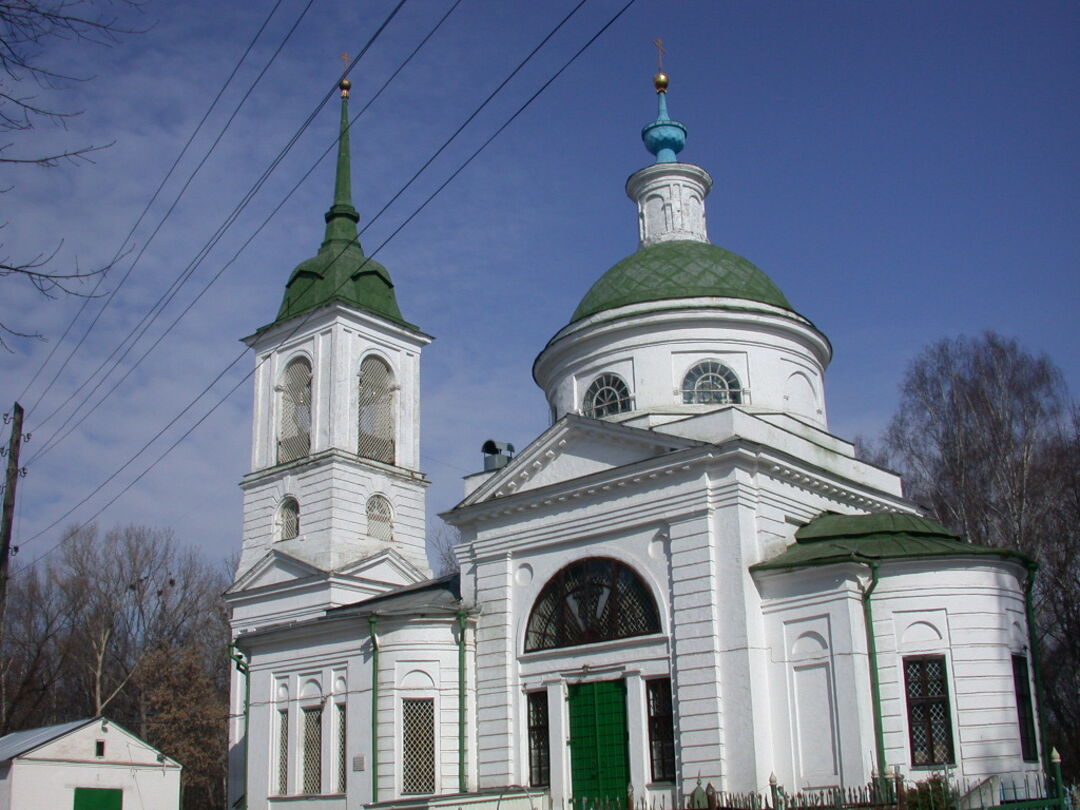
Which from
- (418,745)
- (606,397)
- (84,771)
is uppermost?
(606,397)

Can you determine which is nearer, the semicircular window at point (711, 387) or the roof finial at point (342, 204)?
the semicircular window at point (711, 387)

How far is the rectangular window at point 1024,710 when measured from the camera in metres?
17.6

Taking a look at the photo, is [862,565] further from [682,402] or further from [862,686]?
[682,402]

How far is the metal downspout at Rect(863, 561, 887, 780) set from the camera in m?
16.9

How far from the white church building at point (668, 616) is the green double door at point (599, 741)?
4cm

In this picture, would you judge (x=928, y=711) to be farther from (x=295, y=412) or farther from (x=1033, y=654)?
(x=295, y=412)

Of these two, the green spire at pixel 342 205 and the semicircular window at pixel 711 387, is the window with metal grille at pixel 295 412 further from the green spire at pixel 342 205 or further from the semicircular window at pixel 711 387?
the semicircular window at pixel 711 387

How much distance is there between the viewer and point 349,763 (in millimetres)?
21328

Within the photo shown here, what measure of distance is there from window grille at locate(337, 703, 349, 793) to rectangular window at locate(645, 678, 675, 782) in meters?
6.13

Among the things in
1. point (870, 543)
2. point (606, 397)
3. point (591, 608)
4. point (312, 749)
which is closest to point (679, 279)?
point (606, 397)

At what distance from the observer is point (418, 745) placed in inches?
825

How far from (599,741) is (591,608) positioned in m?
2.22

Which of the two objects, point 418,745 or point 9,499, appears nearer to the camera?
point 9,499

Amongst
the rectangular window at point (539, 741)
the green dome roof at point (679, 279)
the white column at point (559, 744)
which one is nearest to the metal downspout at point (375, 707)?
the rectangular window at point (539, 741)
